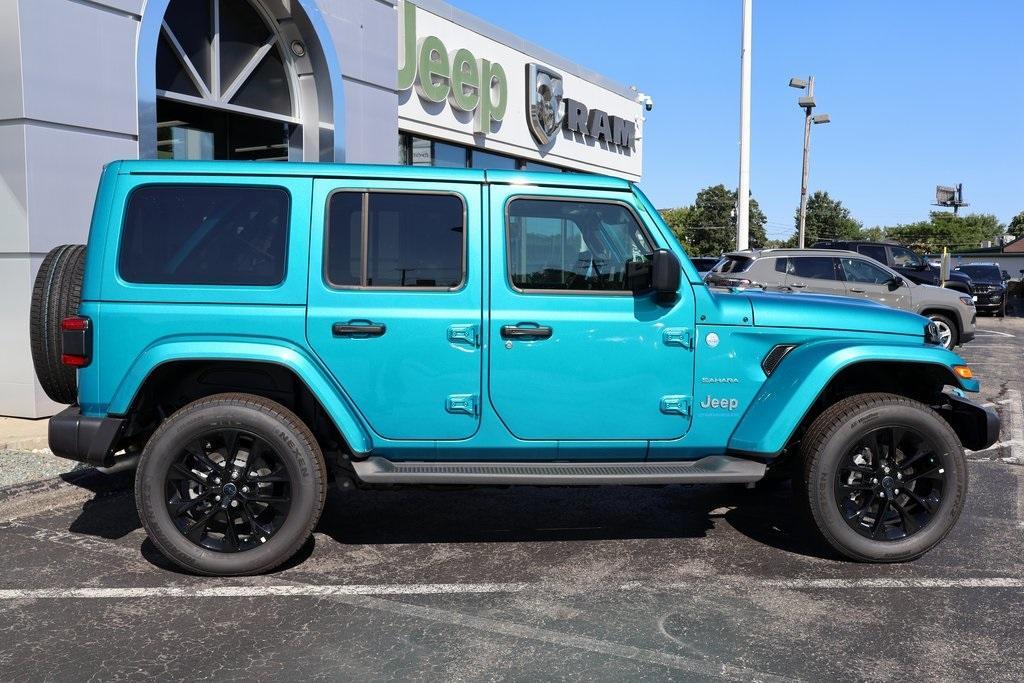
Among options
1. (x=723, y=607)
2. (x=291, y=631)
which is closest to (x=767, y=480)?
(x=723, y=607)

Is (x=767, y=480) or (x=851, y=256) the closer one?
(x=767, y=480)

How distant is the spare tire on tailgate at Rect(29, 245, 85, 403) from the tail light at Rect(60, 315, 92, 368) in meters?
0.30

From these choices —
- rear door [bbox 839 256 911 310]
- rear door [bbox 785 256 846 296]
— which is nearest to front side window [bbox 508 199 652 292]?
rear door [bbox 785 256 846 296]

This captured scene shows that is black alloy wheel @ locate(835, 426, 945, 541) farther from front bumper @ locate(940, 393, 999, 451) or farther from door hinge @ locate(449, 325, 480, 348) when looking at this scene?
door hinge @ locate(449, 325, 480, 348)

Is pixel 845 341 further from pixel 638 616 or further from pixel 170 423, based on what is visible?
pixel 170 423

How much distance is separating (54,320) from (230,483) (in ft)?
4.47

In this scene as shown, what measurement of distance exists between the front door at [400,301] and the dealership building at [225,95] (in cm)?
501

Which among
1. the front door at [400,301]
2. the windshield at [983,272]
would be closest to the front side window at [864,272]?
the front door at [400,301]

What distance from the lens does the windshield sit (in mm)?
27784

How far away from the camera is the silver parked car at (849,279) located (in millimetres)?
13906

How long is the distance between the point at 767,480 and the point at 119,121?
7024mm

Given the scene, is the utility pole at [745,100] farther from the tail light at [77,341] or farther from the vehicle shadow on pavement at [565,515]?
the tail light at [77,341]

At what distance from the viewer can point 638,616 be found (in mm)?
3855

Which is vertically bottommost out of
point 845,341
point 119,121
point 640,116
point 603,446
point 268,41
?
point 603,446
